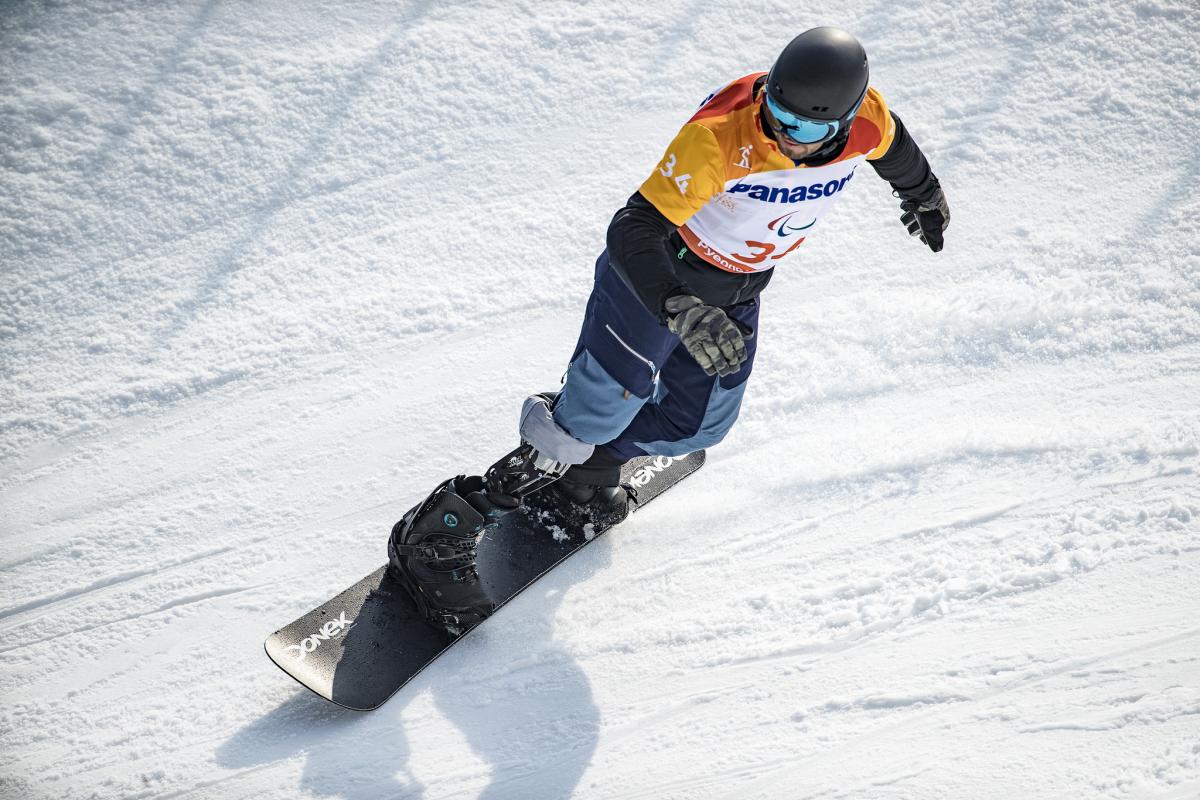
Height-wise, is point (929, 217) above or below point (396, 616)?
above

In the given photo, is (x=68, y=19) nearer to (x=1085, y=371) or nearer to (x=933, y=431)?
(x=933, y=431)

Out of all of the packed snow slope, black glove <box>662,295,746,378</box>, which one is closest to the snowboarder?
black glove <box>662,295,746,378</box>

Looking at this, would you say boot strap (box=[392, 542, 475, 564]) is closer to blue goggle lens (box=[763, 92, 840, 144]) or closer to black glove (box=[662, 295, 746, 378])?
black glove (box=[662, 295, 746, 378])

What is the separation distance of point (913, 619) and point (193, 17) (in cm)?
465

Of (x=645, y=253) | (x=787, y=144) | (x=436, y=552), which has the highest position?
(x=787, y=144)

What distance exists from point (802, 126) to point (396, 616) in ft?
6.81

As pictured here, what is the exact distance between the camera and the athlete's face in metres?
2.35

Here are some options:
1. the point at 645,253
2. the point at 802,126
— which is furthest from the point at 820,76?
the point at 645,253

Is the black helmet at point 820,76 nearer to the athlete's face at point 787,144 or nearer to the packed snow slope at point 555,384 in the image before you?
the athlete's face at point 787,144

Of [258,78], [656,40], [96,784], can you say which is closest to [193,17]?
[258,78]

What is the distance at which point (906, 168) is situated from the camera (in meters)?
2.90

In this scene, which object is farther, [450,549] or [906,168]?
[450,549]

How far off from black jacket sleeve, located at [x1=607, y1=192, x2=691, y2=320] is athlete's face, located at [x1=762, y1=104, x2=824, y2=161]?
345mm

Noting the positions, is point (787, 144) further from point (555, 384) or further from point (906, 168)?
point (555, 384)
